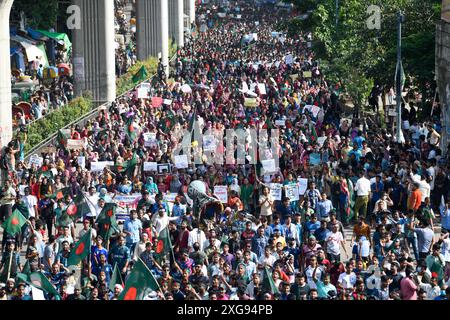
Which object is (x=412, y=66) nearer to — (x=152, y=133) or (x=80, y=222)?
(x=152, y=133)

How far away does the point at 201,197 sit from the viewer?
2277 cm

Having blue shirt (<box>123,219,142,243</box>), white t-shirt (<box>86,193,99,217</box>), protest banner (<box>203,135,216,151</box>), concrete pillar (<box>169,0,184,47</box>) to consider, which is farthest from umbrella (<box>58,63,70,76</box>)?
blue shirt (<box>123,219,142,243</box>)

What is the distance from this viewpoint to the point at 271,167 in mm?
25891

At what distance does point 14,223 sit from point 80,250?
10.9 feet

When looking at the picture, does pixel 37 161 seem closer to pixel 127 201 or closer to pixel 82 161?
pixel 82 161

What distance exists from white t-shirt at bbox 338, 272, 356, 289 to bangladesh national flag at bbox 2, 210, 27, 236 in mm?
6472

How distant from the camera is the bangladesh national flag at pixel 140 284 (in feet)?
49.0

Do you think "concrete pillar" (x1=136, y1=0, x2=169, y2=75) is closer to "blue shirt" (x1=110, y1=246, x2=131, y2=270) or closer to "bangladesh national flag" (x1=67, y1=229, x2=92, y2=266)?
"blue shirt" (x1=110, y1=246, x2=131, y2=270)

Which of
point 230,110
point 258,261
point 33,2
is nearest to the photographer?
point 258,261

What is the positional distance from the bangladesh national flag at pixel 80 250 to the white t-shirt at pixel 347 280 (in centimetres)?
367

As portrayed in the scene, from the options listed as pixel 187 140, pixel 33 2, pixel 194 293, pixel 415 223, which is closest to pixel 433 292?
pixel 194 293

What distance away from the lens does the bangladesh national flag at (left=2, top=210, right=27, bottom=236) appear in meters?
21.0

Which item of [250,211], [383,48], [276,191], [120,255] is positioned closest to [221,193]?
[276,191]

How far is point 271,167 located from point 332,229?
22.2ft
